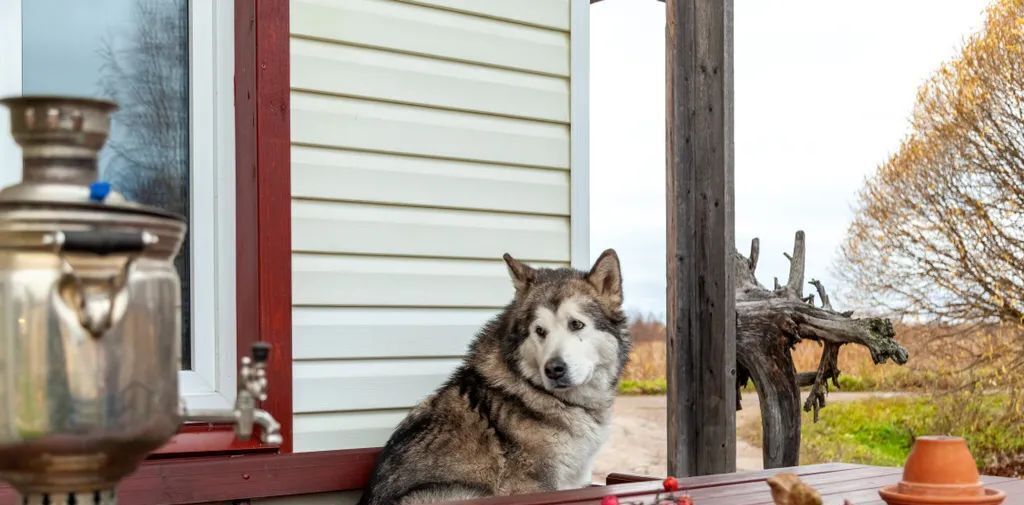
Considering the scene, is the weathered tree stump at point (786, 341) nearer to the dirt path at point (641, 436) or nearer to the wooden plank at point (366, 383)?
the wooden plank at point (366, 383)

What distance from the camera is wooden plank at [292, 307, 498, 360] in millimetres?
3141

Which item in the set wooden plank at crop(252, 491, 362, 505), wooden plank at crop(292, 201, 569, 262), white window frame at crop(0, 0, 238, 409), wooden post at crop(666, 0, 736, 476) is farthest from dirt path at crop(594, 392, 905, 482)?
white window frame at crop(0, 0, 238, 409)

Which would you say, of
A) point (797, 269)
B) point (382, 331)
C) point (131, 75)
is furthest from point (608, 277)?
point (797, 269)

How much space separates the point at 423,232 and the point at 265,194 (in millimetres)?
591

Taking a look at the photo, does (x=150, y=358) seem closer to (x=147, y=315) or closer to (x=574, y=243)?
(x=147, y=315)

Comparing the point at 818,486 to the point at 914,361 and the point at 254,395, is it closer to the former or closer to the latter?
the point at 254,395

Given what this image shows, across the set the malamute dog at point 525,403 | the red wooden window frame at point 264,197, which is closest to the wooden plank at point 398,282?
the red wooden window frame at point 264,197

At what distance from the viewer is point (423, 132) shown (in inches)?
134

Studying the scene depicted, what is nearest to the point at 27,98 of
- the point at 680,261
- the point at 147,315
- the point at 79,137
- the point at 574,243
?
the point at 79,137

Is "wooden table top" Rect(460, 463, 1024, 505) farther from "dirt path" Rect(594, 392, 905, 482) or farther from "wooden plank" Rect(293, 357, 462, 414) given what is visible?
"dirt path" Rect(594, 392, 905, 482)

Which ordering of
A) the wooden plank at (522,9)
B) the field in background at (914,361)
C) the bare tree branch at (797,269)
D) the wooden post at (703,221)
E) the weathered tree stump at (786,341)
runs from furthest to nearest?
the field in background at (914,361) < the bare tree branch at (797,269) < the weathered tree stump at (786,341) < the wooden post at (703,221) < the wooden plank at (522,9)

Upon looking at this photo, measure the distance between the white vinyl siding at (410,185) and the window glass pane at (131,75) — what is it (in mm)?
328

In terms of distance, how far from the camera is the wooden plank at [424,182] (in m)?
3.18

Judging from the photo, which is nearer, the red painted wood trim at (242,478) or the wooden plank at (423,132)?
the red painted wood trim at (242,478)
